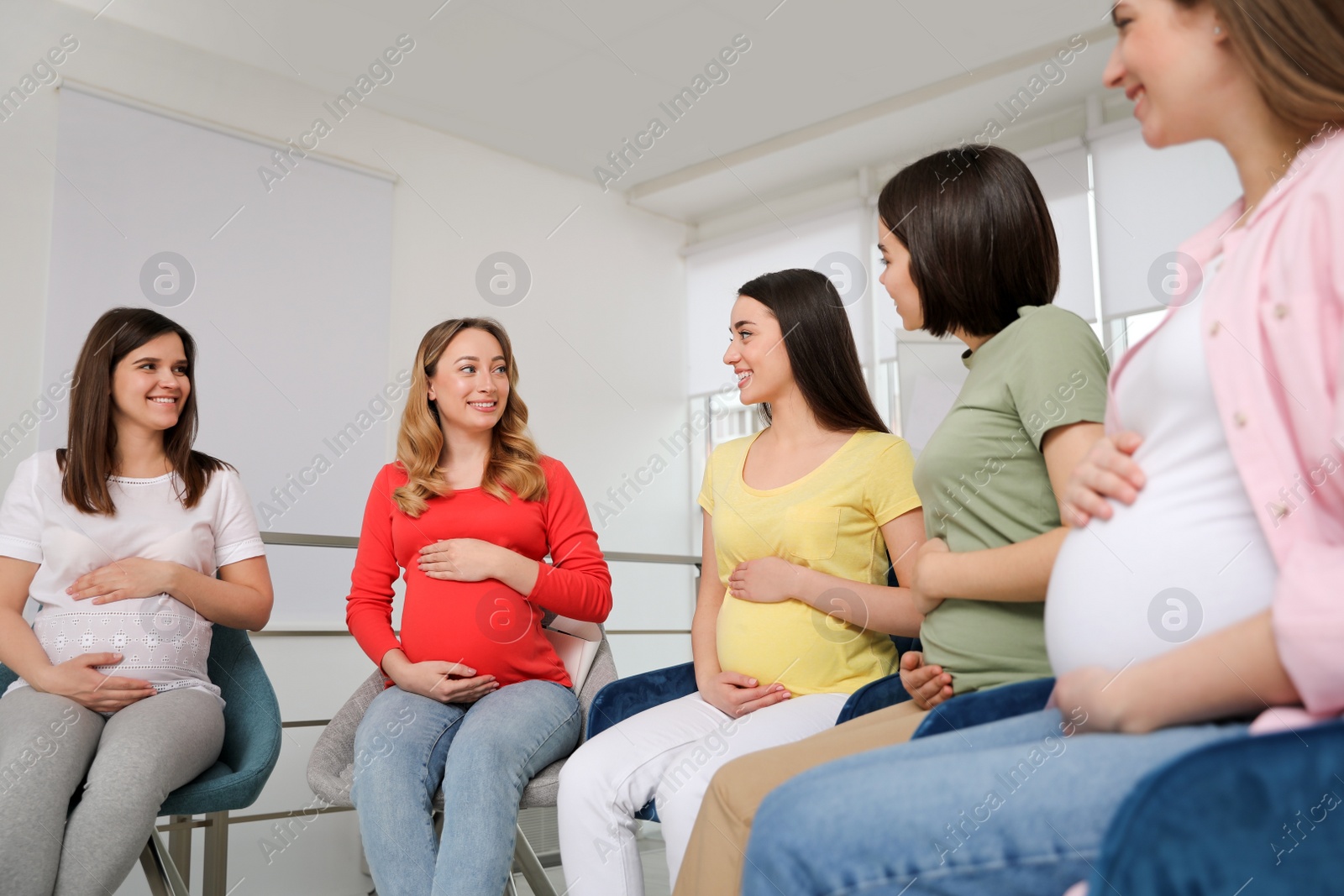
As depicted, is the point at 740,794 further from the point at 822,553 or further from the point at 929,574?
the point at 822,553

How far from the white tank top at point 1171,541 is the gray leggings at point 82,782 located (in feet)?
4.53

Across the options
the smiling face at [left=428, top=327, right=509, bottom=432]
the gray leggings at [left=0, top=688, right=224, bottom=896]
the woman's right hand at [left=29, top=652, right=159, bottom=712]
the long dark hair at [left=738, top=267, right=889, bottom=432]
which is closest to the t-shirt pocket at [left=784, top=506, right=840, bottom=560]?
the long dark hair at [left=738, top=267, right=889, bottom=432]

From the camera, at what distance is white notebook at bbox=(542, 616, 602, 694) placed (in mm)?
1906

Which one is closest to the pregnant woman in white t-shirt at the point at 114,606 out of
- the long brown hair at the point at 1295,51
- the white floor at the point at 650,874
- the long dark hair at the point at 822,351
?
the long dark hair at the point at 822,351

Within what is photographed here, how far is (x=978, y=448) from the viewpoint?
1.19 m

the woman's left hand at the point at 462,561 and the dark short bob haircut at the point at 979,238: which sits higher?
the dark short bob haircut at the point at 979,238

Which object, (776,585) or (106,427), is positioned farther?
(106,427)

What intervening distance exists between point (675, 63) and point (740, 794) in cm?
373

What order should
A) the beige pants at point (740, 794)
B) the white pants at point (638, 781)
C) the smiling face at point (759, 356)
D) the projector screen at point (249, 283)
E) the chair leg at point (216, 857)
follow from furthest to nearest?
the projector screen at point (249, 283)
the chair leg at point (216, 857)
the smiling face at point (759, 356)
the white pants at point (638, 781)
the beige pants at point (740, 794)

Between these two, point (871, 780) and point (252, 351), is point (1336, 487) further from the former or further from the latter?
point (252, 351)

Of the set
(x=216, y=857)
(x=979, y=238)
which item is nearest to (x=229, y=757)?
(x=216, y=857)

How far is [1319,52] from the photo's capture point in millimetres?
709

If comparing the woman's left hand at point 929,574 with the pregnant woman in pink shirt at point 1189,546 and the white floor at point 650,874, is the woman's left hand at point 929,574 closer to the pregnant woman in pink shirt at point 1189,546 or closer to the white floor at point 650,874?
the pregnant woman in pink shirt at point 1189,546

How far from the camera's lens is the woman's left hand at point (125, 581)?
174 centimetres
